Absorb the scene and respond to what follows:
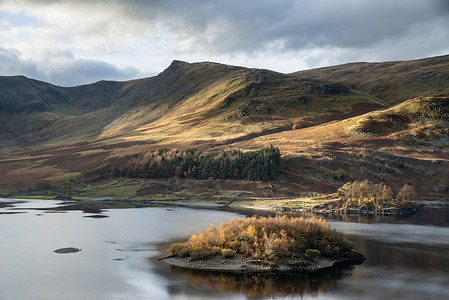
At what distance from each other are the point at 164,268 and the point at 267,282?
18.6 m

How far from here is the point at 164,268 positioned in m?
75.4

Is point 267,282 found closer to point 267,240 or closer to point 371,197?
point 267,240

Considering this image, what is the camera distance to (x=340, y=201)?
15775 cm

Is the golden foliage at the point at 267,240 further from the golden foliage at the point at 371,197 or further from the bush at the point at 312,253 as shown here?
the golden foliage at the point at 371,197

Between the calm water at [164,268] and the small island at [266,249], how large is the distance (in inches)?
136

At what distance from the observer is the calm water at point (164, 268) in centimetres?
6309

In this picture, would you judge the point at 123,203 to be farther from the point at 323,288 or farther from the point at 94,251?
the point at 323,288

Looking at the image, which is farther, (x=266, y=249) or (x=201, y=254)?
(x=201, y=254)

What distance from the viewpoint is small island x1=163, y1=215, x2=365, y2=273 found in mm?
75000

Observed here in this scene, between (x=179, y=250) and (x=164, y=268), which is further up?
(x=179, y=250)

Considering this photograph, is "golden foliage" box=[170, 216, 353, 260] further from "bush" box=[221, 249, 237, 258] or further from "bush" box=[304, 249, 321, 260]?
"bush" box=[304, 249, 321, 260]

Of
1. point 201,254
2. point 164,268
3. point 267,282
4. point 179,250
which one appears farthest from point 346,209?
point 164,268

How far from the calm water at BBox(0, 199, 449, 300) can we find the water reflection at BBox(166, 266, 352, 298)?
0.15m

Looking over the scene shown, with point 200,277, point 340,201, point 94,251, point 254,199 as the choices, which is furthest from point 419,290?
point 254,199
